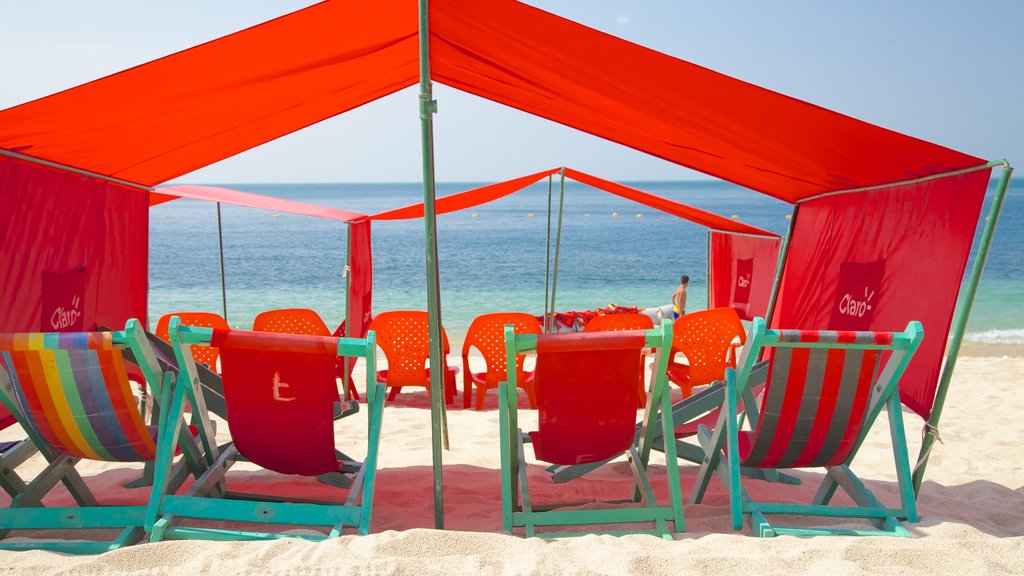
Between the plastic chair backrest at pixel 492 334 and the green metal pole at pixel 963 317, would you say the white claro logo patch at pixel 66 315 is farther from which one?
the green metal pole at pixel 963 317

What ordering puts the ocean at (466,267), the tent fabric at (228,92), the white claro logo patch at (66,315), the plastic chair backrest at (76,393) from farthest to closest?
the ocean at (466,267), the white claro logo patch at (66,315), the tent fabric at (228,92), the plastic chair backrest at (76,393)

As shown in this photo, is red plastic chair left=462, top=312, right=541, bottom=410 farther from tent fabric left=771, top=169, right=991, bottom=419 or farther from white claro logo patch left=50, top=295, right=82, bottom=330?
white claro logo patch left=50, top=295, right=82, bottom=330

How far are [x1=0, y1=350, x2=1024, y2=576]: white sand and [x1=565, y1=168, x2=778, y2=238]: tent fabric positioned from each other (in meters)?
2.74

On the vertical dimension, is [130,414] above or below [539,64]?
below

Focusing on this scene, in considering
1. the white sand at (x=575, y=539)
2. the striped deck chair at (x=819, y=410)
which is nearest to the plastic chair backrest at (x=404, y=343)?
the white sand at (x=575, y=539)

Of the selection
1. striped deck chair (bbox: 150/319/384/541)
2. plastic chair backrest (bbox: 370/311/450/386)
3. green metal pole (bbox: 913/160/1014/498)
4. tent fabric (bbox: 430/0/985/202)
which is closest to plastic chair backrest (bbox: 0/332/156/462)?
striped deck chair (bbox: 150/319/384/541)

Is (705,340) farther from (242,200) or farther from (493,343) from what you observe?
(242,200)

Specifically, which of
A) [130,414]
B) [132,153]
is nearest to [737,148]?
[130,414]

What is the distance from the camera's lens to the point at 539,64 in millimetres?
3062

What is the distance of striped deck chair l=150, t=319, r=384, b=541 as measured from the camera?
2.56m

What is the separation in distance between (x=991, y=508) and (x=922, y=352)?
2.82 feet

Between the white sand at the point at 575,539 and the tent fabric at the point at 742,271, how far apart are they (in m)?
2.95

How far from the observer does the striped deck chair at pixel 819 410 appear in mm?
2689

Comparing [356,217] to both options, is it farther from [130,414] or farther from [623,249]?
[623,249]
